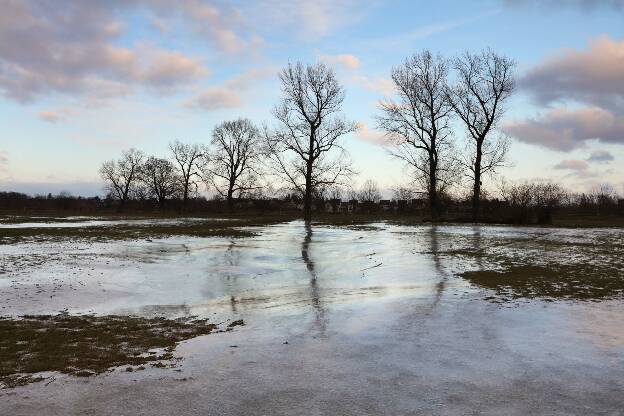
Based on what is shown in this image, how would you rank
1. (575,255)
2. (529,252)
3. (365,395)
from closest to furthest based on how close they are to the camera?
(365,395)
(575,255)
(529,252)

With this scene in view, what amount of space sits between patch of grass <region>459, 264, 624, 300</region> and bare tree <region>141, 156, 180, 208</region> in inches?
3965

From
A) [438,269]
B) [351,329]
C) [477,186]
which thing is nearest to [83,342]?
[351,329]

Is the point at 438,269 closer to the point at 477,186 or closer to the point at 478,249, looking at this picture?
the point at 478,249

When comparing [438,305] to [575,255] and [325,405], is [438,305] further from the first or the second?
[575,255]

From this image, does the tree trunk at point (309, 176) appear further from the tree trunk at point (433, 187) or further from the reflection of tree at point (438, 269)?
the reflection of tree at point (438, 269)

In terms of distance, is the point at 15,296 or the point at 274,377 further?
the point at 15,296

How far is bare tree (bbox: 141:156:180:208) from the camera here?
110 m

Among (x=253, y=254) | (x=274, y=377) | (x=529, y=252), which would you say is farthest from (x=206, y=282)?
(x=529, y=252)

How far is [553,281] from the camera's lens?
488 inches

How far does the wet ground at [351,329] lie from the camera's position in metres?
5.00

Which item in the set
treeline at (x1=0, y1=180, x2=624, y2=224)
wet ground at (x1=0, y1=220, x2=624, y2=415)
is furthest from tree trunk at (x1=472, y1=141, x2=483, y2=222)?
wet ground at (x1=0, y1=220, x2=624, y2=415)

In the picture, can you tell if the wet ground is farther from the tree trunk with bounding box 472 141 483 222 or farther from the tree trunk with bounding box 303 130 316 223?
the tree trunk with bounding box 303 130 316 223

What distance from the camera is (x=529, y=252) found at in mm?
19031

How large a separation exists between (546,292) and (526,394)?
6.53 m
